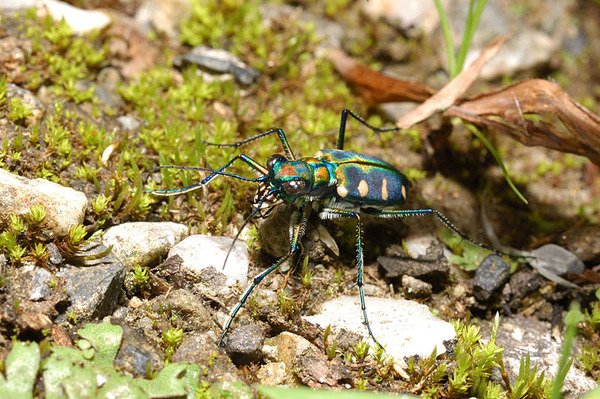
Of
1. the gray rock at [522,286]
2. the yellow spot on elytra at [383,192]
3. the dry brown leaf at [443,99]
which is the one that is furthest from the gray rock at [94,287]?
the gray rock at [522,286]

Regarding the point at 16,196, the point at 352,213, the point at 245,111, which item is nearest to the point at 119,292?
the point at 16,196

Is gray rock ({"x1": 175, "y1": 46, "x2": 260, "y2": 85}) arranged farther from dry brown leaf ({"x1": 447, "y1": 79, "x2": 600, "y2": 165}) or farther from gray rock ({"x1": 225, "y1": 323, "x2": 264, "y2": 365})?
gray rock ({"x1": 225, "y1": 323, "x2": 264, "y2": 365})

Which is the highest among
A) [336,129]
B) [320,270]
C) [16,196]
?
[336,129]

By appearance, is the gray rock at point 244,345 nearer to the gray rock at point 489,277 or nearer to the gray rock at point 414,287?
the gray rock at point 414,287

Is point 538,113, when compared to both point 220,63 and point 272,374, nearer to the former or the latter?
point 220,63

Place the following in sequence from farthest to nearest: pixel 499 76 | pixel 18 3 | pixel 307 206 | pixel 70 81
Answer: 1. pixel 499 76
2. pixel 18 3
3. pixel 70 81
4. pixel 307 206

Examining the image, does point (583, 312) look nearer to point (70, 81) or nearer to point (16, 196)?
point (16, 196)
